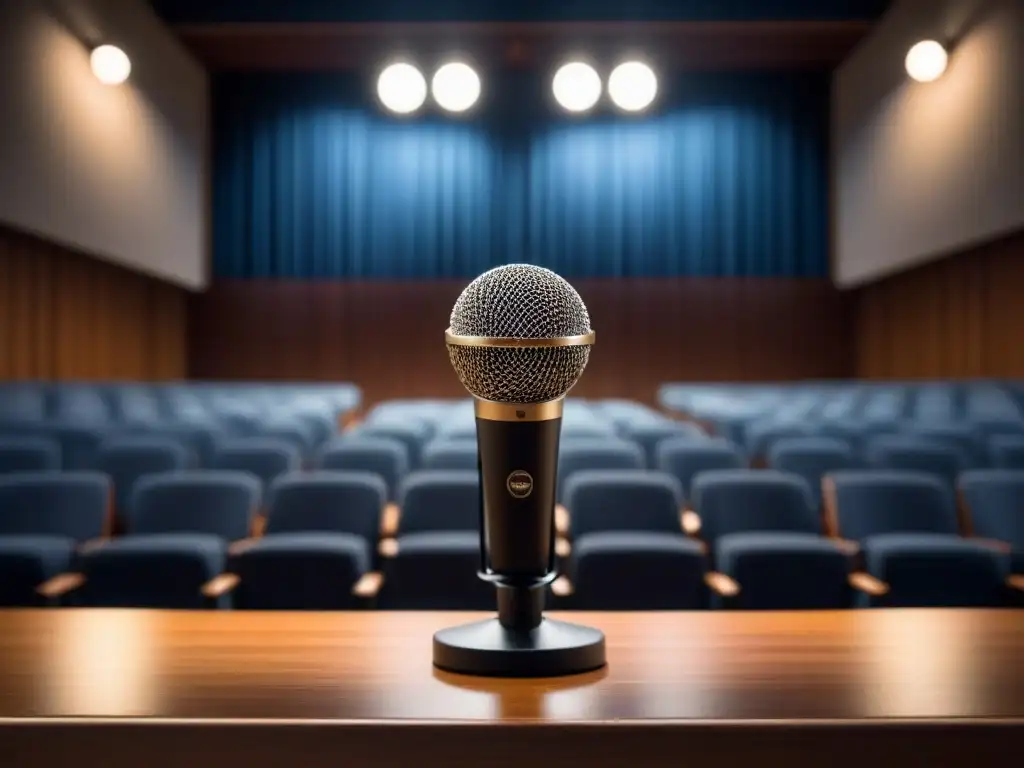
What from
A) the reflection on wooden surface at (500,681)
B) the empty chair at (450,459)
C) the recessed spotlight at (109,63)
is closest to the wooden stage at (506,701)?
the reflection on wooden surface at (500,681)

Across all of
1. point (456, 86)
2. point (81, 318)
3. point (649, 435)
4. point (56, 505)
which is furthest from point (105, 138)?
point (56, 505)

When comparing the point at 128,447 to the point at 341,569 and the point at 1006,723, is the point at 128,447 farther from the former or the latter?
the point at 1006,723

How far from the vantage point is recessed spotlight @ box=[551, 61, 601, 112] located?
11.9 metres

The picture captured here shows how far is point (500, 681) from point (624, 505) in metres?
2.36

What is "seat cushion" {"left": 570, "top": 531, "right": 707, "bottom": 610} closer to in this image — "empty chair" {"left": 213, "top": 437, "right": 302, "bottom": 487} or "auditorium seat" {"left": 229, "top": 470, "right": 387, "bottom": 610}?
"auditorium seat" {"left": 229, "top": 470, "right": 387, "bottom": 610}

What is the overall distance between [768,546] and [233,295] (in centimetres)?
1147

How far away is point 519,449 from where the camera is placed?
3.52 ft

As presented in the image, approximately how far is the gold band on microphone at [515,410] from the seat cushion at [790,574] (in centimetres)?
185

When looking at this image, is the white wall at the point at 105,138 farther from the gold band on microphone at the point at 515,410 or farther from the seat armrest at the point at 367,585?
the gold band on microphone at the point at 515,410

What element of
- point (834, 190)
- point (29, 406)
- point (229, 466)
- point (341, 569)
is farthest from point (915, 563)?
point (834, 190)

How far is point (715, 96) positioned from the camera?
43.2 ft

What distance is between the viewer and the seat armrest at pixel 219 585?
2.57 metres

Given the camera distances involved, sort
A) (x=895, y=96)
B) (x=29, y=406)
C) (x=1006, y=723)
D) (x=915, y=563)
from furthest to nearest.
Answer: (x=895, y=96) < (x=29, y=406) < (x=915, y=563) < (x=1006, y=723)

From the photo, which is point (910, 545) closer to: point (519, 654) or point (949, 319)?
point (519, 654)
